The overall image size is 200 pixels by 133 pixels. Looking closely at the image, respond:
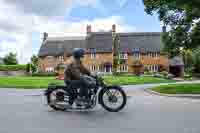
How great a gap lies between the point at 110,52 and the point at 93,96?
6798 centimetres

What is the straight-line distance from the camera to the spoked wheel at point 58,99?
33.1 ft

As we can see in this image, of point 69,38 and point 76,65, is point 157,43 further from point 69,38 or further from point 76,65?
point 76,65

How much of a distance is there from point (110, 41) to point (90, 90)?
69.2 metres

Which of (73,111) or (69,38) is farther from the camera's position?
(69,38)

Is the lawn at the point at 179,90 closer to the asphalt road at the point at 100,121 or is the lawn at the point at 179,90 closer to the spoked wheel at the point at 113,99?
the asphalt road at the point at 100,121

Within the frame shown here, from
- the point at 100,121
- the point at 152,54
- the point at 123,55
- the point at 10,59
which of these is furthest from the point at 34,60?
the point at 100,121

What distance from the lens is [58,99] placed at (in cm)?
1013

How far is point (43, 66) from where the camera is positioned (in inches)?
3273

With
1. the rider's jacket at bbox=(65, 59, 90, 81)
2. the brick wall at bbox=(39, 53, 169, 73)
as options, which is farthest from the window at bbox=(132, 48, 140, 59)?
the rider's jacket at bbox=(65, 59, 90, 81)

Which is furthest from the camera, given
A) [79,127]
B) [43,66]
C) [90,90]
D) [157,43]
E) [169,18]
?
[43,66]

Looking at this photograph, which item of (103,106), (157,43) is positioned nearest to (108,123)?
(103,106)

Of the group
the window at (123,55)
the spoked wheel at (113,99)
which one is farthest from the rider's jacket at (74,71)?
the window at (123,55)

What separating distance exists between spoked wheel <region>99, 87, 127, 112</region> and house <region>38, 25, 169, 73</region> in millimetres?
65038

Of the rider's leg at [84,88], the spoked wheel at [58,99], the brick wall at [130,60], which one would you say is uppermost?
the brick wall at [130,60]
